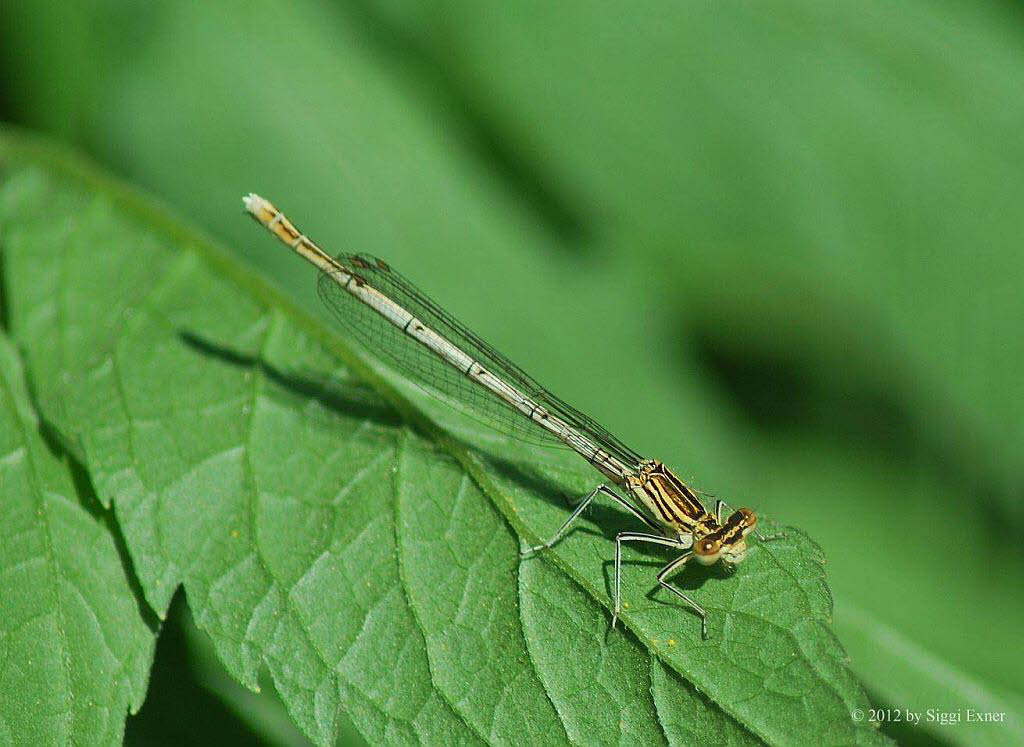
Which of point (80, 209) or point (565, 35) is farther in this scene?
point (565, 35)

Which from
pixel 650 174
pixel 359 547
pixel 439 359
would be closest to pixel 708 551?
pixel 359 547

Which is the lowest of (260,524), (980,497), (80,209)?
(260,524)

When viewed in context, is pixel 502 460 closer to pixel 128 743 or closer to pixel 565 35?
pixel 128 743

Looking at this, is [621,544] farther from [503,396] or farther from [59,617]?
[59,617]

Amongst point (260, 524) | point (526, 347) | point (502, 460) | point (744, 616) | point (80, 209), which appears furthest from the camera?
point (526, 347)

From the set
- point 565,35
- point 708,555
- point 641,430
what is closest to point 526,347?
point 641,430

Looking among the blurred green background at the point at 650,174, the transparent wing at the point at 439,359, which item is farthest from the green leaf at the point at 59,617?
the blurred green background at the point at 650,174

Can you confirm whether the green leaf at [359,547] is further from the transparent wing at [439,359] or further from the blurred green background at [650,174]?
the blurred green background at [650,174]

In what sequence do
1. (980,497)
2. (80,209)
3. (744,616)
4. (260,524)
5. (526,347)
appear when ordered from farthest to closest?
1. (980,497)
2. (526,347)
3. (80,209)
4. (260,524)
5. (744,616)
